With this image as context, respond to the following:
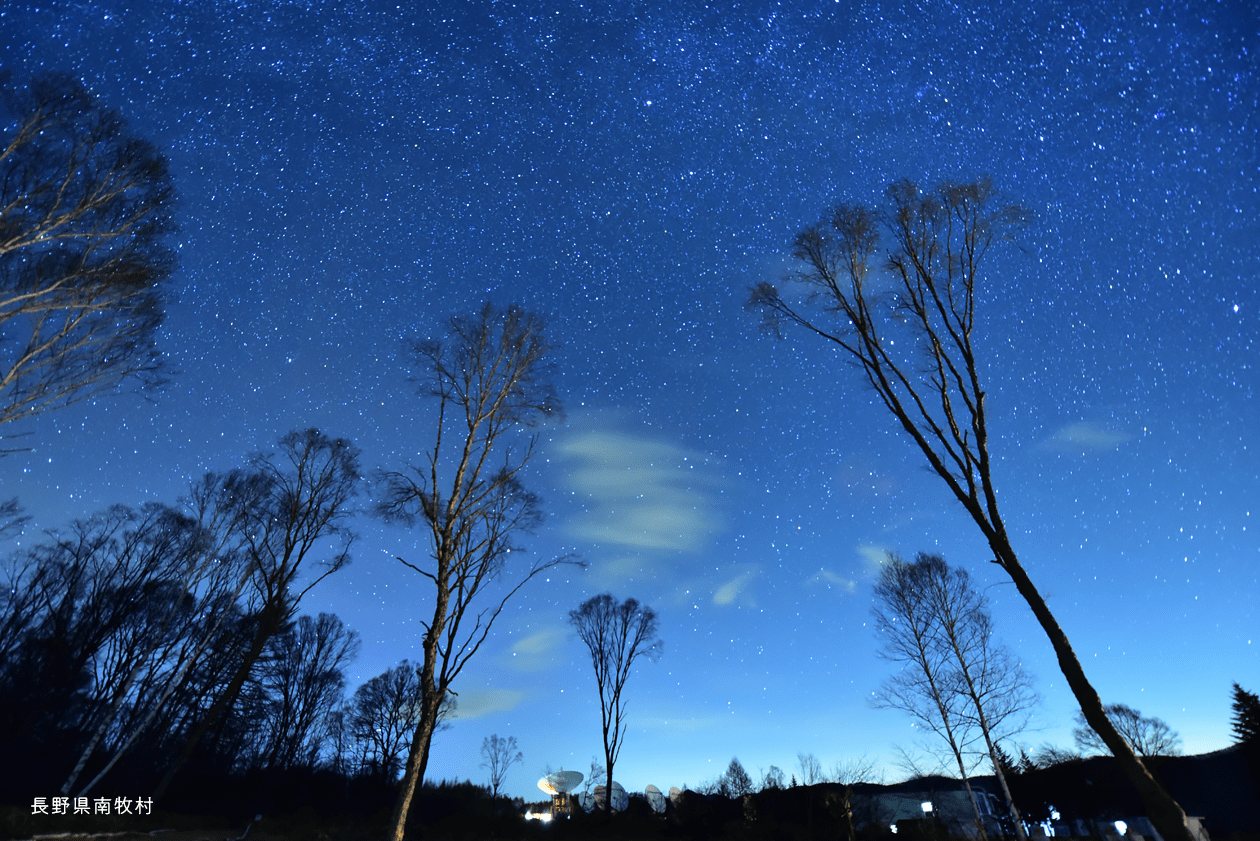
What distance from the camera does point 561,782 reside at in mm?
31453

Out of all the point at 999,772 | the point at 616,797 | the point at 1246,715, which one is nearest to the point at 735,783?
the point at 616,797

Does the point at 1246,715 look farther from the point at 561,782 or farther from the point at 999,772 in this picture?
the point at 561,782

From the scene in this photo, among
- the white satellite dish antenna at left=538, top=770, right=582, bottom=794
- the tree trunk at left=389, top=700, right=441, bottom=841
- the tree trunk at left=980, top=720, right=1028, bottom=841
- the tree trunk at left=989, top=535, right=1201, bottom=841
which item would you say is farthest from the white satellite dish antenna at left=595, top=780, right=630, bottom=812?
the tree trunk at left=989, top=535, right=1201, bottom=841

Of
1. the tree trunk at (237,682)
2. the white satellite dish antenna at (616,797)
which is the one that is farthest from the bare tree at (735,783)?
the tree trunk at (237,682)

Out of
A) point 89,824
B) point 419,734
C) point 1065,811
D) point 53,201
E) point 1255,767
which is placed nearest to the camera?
point 419,734

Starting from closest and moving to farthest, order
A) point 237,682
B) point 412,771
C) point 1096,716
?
point 1096,716
point 412,771
point 237,682

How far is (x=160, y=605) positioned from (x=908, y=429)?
32146 millimetres

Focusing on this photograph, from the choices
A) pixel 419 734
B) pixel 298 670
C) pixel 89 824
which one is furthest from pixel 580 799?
pixel 419 734

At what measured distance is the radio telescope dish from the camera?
102ft

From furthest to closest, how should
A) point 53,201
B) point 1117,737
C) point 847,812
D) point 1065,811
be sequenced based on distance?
point 1065,811
point 847,812
point 53,201
point 1117,737

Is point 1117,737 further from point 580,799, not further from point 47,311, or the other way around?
point 580,799

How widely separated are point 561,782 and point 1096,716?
32747mm

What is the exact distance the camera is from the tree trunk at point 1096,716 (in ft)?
15.9

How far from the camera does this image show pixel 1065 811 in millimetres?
37469
